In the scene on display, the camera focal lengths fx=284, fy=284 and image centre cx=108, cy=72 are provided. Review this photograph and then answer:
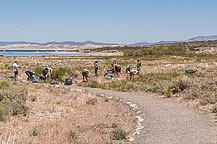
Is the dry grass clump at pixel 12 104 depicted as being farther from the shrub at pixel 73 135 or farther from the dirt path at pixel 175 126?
the dirt path at pixel 175 126

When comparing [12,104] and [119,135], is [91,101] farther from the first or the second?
[119,135]

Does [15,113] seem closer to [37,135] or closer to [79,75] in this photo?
[37,135]

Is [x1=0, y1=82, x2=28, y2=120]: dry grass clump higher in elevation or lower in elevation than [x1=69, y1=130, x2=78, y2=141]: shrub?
higher

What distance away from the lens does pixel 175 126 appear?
31.2ft

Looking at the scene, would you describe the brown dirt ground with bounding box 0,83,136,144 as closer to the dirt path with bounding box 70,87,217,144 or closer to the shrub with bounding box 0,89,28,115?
the shrub with bounding box 0,89,28,115

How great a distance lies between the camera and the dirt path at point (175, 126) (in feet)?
26.1

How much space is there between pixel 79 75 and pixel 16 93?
1568 centimetres

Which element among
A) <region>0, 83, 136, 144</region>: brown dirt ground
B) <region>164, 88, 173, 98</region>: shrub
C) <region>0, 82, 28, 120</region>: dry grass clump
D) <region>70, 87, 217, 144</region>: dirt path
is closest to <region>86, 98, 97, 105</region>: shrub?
<region>0, 83, 136, 144</region>: brown dirt ground

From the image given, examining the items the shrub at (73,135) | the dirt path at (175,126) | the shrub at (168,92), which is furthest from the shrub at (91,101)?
the shrub at (73,135)

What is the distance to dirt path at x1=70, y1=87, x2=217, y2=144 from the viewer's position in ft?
26.1

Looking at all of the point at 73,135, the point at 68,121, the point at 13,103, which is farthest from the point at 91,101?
the point at 73,135

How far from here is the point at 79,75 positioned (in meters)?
29.5

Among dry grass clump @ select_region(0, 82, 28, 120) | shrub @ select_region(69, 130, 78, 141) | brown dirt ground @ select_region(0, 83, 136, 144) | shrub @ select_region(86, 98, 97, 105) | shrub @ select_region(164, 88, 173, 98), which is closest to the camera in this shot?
shrub @ select_region(69, 130, 78, 141)

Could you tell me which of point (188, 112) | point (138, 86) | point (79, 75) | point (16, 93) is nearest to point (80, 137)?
point (188, 112)
